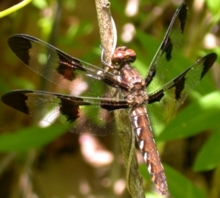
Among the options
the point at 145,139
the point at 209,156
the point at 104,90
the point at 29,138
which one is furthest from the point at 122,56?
the point at 29,138

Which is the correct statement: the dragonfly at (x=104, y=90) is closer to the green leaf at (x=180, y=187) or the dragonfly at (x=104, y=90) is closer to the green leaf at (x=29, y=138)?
the green leaf at (x=180, y=187)

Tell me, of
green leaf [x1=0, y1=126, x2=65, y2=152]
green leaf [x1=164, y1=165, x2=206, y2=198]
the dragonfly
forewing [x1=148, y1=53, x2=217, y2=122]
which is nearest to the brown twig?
the dragonfly

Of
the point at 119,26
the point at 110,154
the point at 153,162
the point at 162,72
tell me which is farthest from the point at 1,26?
the point at 153,162

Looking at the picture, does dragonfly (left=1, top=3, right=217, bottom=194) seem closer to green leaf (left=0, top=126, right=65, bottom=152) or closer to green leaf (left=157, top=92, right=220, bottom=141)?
green leaf (left=157, top=92, right=220, bottom=141)

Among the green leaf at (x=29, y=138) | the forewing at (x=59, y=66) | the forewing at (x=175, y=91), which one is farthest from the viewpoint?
the green leaf at (x=29, y=138)

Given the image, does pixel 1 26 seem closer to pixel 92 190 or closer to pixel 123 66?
pixel 92 190

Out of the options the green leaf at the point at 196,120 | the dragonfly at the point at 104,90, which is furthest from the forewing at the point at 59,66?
the green leaf at the point at 196,120

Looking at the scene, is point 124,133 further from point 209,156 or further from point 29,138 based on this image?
point 29,138
